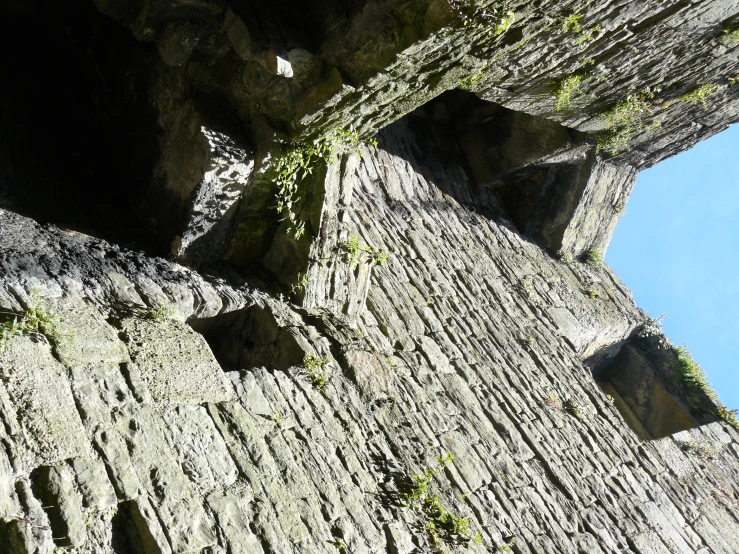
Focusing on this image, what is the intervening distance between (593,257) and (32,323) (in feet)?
22.2

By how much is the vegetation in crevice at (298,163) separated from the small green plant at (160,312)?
99 centimetres

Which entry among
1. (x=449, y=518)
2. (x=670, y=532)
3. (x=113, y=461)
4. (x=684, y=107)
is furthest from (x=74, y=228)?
(x=684, y=107)

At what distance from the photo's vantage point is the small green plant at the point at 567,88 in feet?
17.1

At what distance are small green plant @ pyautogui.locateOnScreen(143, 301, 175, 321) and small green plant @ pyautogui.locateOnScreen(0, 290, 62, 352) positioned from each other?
52 centimetres

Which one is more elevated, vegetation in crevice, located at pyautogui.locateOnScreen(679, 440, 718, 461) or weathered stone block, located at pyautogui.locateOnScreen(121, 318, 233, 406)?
weathered stone block, located at pyautogui.locateOnScreen(121, 318, 233, 406)

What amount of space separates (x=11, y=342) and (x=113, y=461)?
70 cm

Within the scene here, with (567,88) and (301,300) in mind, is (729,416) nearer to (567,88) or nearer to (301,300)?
(567,88)

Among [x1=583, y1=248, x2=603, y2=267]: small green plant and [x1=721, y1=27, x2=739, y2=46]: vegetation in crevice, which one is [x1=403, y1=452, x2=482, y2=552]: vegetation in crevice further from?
[x1=583, y1=248, x2=603, y2=267]: small green plant

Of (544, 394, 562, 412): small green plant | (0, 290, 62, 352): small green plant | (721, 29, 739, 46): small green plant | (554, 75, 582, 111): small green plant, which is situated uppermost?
(554, 75, 582, 111): small green plant

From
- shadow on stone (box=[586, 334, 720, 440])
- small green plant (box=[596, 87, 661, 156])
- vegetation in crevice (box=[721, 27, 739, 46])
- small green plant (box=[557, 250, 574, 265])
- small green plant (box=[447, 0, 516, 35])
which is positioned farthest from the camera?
small green plant (box=[557, 250, 574, 265])

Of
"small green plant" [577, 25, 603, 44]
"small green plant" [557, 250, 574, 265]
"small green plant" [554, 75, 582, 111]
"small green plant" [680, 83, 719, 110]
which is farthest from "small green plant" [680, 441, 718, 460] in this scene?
"small green plant" [577, 25, 603, 44]

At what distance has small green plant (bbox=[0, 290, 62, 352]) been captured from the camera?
281 centimetres

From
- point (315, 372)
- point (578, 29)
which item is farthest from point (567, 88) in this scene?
point (315, 372)

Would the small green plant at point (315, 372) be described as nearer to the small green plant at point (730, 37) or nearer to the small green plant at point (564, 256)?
the small green plant at point (730, 37)
